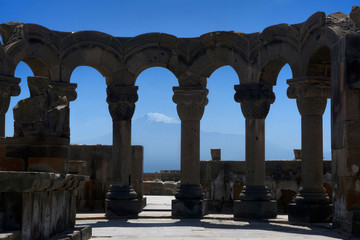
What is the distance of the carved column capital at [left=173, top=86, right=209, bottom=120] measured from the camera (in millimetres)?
13906

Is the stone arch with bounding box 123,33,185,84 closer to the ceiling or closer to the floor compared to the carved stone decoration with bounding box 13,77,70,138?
closer to the ceiling

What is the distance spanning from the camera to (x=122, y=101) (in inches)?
549

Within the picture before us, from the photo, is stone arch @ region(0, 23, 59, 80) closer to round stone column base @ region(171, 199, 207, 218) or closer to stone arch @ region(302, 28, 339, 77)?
round stone column base @ region(171, 199, 207, 218)

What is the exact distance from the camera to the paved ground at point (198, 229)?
9.52 meters

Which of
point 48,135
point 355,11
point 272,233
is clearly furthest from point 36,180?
point 355,11

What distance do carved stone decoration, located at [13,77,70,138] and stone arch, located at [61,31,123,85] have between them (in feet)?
16.4

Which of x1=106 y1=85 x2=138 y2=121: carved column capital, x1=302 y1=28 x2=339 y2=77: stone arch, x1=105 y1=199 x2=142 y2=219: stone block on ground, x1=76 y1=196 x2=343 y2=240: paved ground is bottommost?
x1=76 y1=196 x2=343 y2=240: paved ground

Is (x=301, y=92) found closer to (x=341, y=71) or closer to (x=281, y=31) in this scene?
(x=281, y=31)

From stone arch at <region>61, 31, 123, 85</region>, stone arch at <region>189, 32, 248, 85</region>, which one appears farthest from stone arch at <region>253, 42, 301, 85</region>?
stone arch at <region>61, 31, 123, 85</region>

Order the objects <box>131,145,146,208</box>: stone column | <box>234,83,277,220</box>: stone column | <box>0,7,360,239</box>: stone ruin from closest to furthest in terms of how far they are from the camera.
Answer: <box>0,7,360,239</box>: stone ruin → <box>234,83,277,220</box>: stone column → <box>131,145,146,208</box>: stone column

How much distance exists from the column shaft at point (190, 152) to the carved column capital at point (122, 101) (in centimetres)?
138

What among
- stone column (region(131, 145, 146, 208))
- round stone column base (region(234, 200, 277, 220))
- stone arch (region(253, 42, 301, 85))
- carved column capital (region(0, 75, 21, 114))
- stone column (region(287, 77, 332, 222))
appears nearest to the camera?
stone column (region(287, 77, 332, 222))

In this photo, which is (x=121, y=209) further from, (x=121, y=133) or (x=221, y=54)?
(x=221, y=54)

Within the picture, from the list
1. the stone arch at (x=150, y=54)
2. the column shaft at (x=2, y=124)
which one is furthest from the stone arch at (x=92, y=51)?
the column shaft at (x=2, y=124)
